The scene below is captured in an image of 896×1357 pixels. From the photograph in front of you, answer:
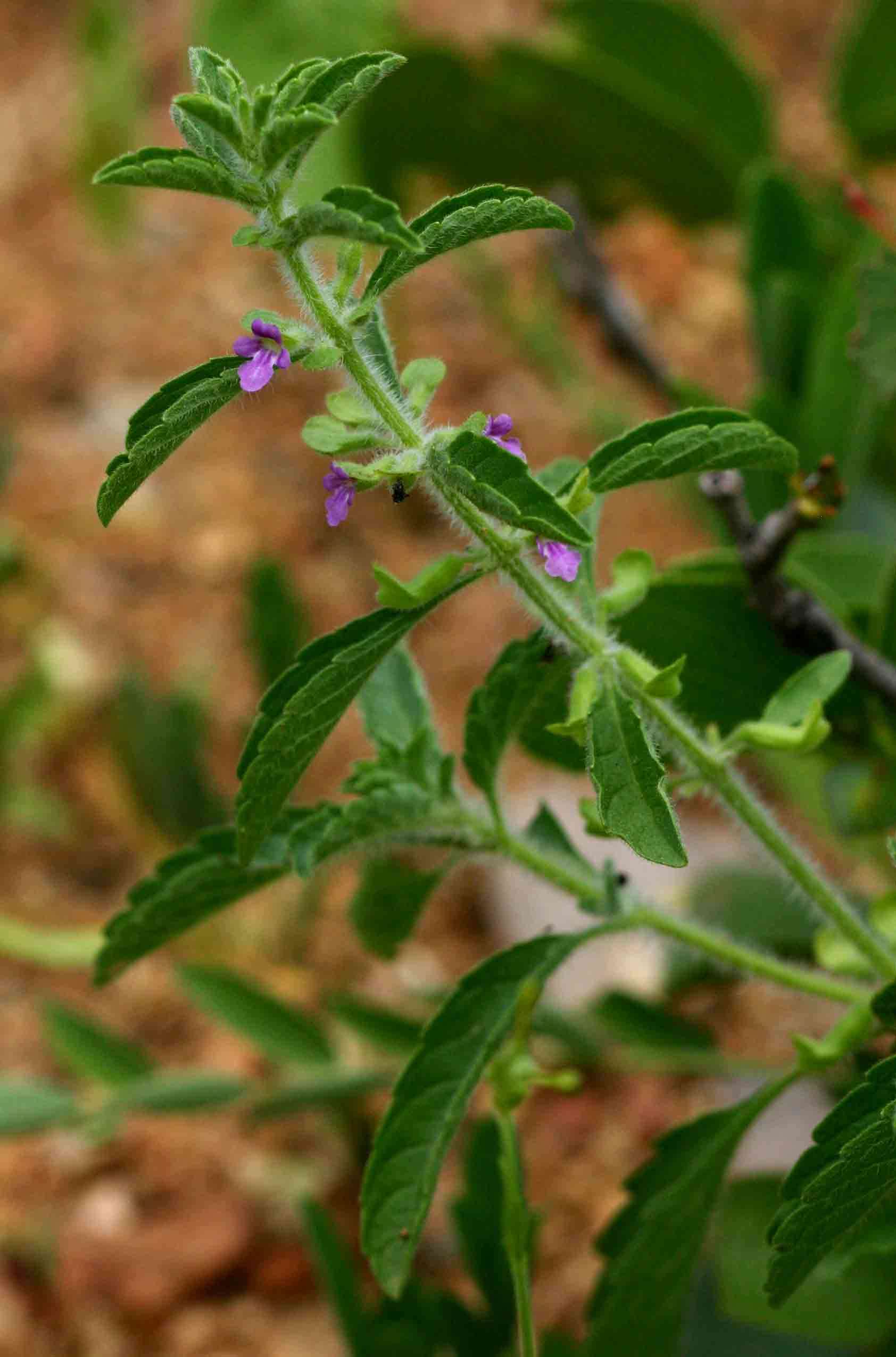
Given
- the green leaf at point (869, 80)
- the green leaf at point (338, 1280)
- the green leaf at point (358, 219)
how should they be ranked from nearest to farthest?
the green leaf at point (358, 219) → the green leaf at point (338, 1280) → the green leaf at point (869, 80)

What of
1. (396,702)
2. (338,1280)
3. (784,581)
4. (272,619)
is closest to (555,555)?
(396,702)

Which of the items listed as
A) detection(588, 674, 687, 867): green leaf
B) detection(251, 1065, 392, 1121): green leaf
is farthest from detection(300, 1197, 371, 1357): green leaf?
detection(588, 674, 687, 867): green leaf

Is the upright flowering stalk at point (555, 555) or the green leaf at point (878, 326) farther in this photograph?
the green leaf at point (878, 326)

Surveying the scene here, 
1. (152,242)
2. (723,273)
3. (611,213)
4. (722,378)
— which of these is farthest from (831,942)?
(152,242)

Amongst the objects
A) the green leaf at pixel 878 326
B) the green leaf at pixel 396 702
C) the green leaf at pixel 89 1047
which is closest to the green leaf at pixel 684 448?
the green leaf at pixel 396 702

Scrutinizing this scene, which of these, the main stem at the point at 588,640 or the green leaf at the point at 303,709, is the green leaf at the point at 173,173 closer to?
the main stem at the point at 588,640

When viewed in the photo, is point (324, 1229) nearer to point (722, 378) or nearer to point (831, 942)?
point (831, 942)

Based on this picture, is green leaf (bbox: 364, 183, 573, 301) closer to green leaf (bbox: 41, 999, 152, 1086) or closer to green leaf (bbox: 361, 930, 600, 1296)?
green leaf (bbox: 361, 930, 600, 1296)
